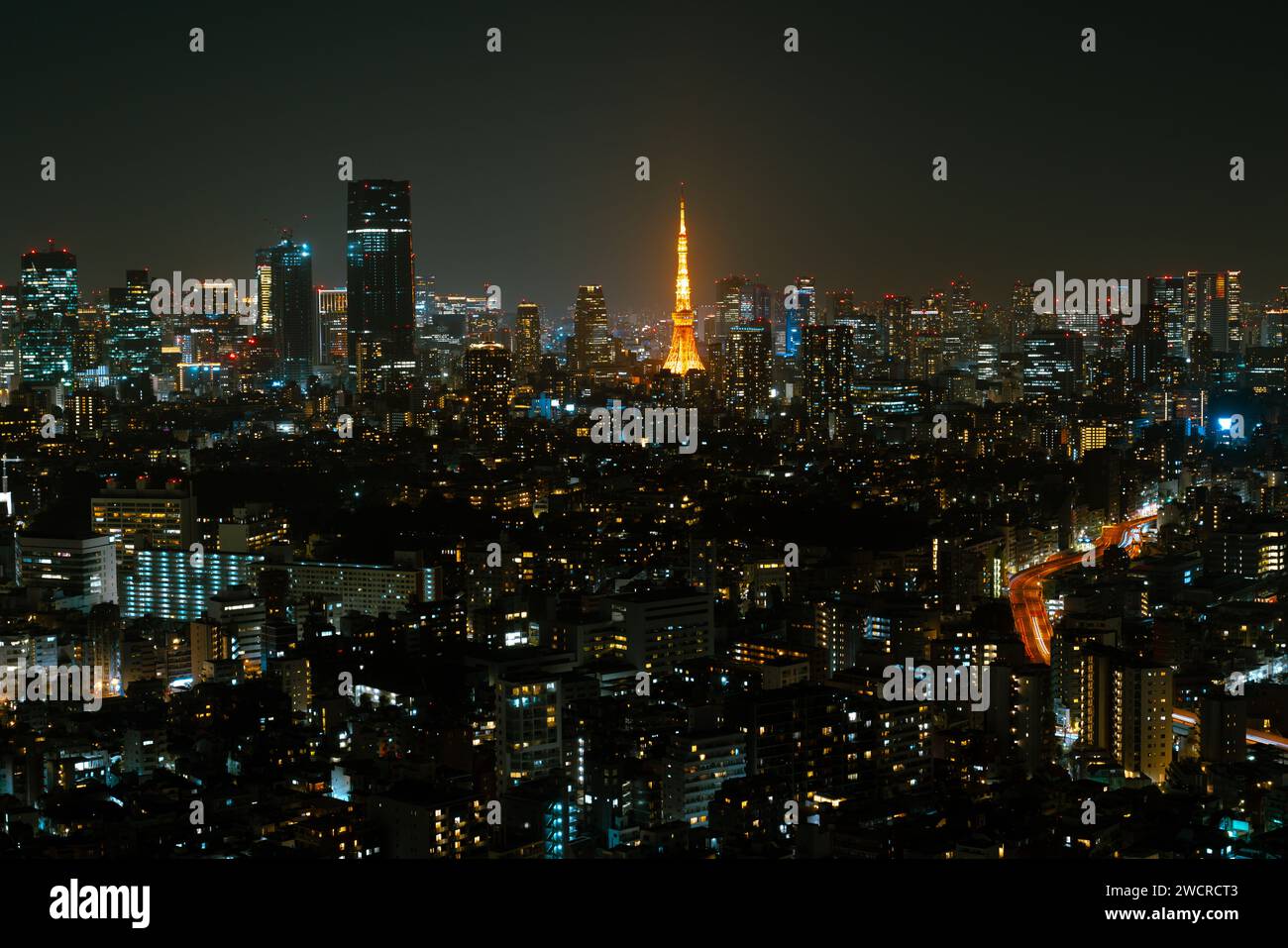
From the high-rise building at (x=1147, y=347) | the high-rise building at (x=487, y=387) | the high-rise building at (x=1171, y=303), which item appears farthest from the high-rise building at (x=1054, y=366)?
the high-rise building at (x=487, y=387)

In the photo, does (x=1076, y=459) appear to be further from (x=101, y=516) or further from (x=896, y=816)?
(x=896, y=816)

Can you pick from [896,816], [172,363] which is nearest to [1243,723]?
[896,816]

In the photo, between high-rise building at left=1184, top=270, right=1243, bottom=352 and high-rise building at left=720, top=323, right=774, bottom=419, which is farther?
high-rise building at left=720, top=323, right=774, bottom=419

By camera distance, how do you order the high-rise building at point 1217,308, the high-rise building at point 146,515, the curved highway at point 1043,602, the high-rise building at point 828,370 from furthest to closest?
the high-rise building at point 828,370
the high-rise building at point 1217,308
the high-rise building at point 146,515
the curved highway at point 1043,602

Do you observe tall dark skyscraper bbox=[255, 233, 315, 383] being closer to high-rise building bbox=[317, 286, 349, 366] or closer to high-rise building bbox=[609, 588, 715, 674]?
high-rise building bbox=[317, 286, 349, 366]

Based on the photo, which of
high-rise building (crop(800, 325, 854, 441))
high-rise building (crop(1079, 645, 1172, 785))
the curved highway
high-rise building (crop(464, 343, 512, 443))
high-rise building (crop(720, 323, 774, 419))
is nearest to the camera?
high-rise building (crop(1079, 645, 1172, 785))

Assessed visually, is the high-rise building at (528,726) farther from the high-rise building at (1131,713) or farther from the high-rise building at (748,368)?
the high-rise building at (748,368)

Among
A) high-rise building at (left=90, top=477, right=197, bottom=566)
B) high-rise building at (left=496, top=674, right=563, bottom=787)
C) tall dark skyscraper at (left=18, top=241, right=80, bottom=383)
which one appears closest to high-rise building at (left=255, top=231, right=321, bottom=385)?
tall dark skyscraper at (left=18, top=241, right=80, bottom=383)
